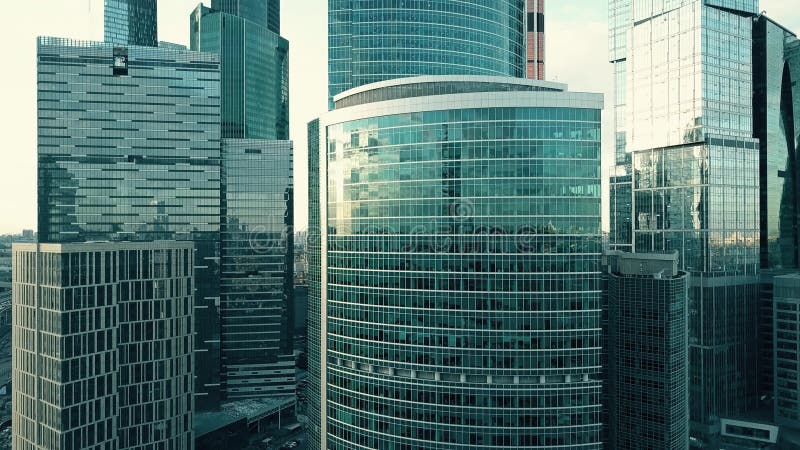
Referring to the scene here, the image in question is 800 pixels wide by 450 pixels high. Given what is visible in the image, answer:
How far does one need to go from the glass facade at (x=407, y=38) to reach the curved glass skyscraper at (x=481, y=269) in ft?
182

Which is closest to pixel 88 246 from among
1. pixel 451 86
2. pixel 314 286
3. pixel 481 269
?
pixel 314 286

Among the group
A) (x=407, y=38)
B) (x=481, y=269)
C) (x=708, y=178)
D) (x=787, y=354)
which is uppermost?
(x=407, y=38)

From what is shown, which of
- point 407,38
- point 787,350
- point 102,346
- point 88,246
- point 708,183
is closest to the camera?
point 88,246

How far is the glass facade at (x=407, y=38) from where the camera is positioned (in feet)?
518

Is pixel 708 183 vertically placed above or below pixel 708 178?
below

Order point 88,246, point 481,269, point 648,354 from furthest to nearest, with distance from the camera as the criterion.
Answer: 1. point 648,354
2. point 88,246
3. point 481,269

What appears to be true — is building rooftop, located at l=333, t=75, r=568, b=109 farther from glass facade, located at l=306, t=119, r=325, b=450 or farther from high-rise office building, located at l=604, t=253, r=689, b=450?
high-rise office building, located at l=604, t=253, r=689, b=450

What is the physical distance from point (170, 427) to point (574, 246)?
111 metres

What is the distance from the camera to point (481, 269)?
99.1 metres

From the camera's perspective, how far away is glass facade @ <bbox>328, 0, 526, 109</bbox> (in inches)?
6211

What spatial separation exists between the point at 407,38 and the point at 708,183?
10138 centimetres

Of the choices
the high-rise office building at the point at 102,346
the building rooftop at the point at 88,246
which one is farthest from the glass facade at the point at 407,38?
the high-rise office building at the point at 102,346

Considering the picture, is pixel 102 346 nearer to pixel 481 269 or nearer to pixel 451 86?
pixel 481 269

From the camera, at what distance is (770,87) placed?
19662 centimetres
